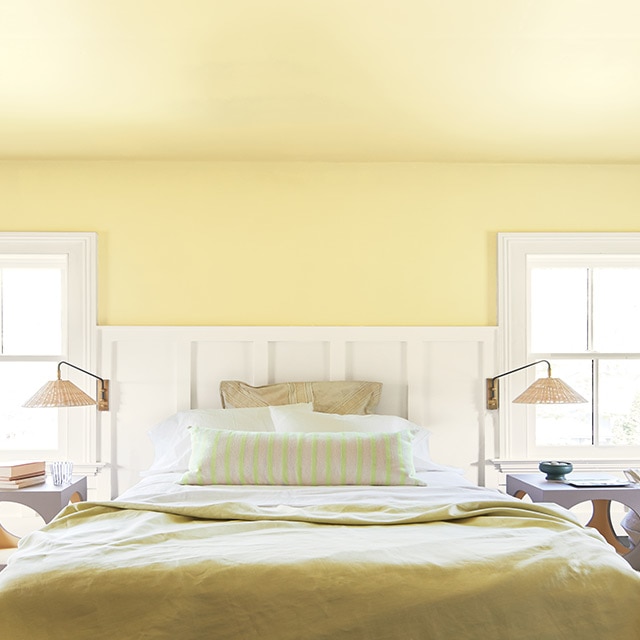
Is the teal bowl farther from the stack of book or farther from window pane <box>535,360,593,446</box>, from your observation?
the stack of book

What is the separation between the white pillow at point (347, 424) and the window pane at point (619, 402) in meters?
1.20

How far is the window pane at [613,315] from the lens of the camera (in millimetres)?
4477

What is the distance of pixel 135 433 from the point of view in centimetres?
424

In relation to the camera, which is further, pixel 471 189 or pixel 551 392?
pixel 471 189

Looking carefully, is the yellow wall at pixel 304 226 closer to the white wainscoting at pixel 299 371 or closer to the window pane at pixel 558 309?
the white wainscoting at pixel 299 371

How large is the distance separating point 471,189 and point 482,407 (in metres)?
1.26

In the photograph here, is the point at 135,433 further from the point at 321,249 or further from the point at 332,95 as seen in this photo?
the point at 332,95

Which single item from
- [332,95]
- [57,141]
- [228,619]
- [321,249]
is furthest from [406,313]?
[228,619]

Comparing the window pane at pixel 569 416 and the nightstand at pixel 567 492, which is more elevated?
the window pane at pixel 569 416

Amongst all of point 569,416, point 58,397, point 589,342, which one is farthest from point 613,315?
point 58,397

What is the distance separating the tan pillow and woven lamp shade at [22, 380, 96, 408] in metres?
0.76

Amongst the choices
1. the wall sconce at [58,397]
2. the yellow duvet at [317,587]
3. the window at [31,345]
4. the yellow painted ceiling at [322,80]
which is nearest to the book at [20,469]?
the wall sconce at [58,397]

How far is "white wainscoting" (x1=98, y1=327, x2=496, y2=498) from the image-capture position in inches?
167

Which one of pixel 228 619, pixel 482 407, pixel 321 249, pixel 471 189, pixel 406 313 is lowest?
pixel 228 619
